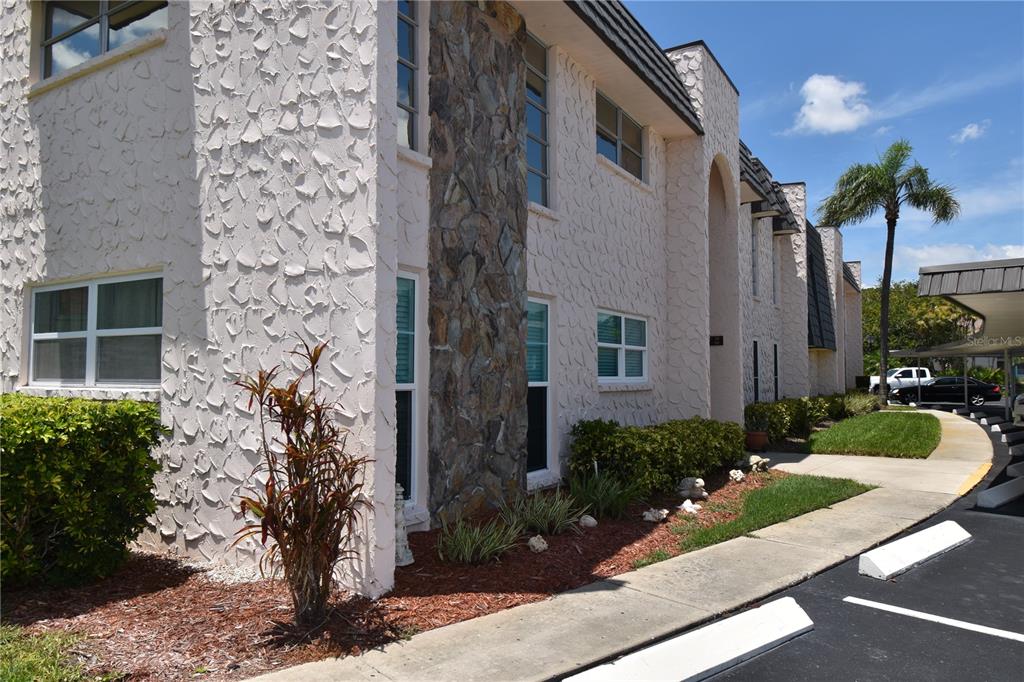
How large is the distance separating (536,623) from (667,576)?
172 cm

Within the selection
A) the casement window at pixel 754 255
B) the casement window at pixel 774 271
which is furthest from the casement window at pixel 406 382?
the casement window at pixel 774 271

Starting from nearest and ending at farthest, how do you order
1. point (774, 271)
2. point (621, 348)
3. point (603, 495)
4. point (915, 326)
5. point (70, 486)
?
point (70, 486) < point (603, 495) < point (621, 348) < point (774, 271) < point (915, 326)

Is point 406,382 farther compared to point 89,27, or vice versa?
point 89,27

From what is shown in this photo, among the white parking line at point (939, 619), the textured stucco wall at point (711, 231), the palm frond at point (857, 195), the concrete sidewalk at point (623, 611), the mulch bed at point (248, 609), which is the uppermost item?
the palm frond at point (857, 195)

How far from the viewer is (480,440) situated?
7945 mm

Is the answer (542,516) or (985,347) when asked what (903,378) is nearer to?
(985,347)

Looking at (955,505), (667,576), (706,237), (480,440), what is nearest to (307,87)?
(480,440)

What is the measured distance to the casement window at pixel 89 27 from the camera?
7574 mm

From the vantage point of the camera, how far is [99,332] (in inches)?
300

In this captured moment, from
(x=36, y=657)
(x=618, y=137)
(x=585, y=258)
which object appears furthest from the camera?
(x=618, y=137)

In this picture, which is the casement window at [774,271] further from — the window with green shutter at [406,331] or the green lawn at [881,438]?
the window with green shutter at [406,331]

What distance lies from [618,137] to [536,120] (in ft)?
8.96

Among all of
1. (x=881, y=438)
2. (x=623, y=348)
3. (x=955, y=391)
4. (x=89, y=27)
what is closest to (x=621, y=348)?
(x=623, y=348)

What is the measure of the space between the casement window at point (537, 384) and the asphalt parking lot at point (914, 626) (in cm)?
377
